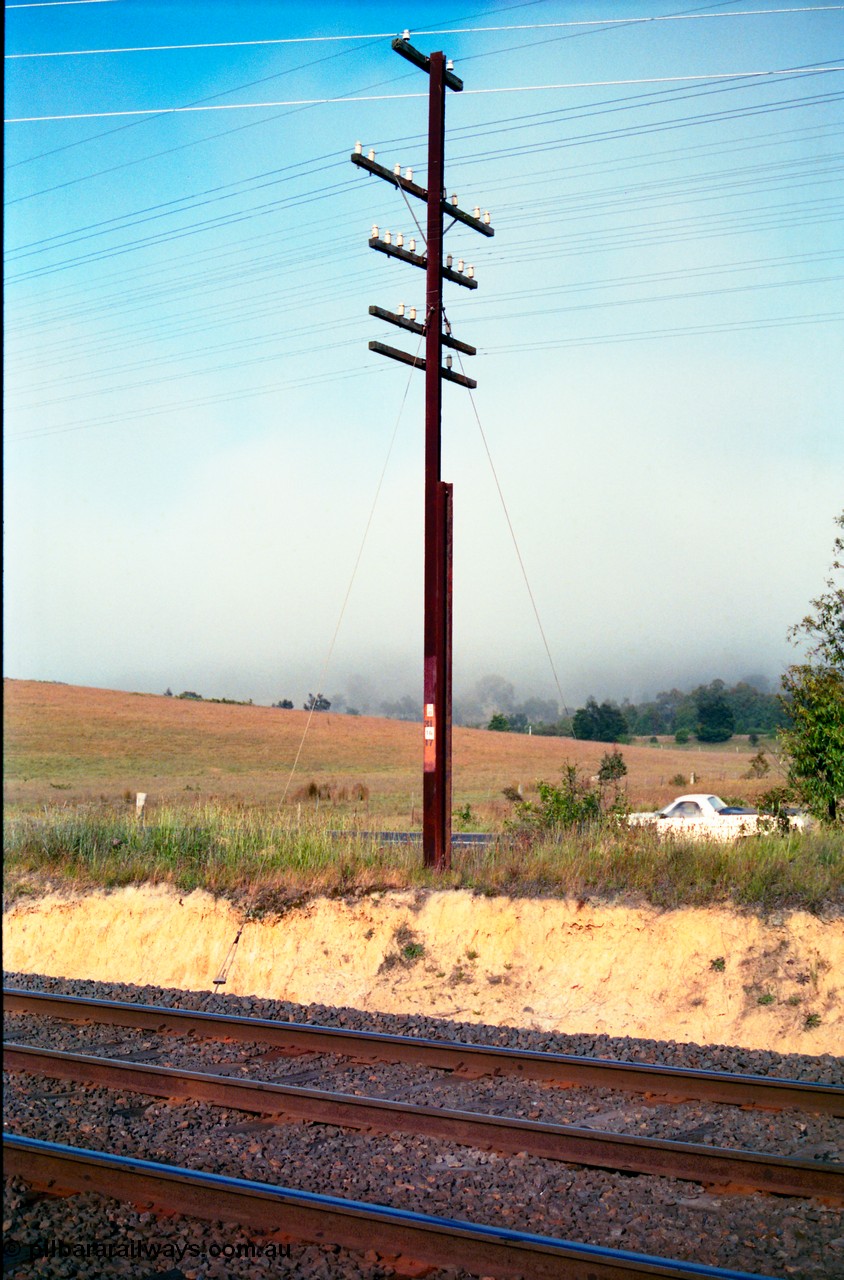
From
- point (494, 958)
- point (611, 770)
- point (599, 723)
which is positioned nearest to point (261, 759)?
point (599, 723)

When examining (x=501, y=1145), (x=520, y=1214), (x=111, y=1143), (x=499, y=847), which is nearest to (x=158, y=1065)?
(x=111, y=1143)

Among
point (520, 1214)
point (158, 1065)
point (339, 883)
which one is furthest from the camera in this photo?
point (339, 883)

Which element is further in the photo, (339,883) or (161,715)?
(161,715)

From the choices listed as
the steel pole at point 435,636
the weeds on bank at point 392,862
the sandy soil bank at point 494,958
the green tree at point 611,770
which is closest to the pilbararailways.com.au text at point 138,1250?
the sandy soil bank at point 494,958

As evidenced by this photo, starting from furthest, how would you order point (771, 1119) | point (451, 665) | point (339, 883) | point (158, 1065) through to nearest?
point (451, 665) < point (339, 883) < point (158, 1065) < point (771, 1119)

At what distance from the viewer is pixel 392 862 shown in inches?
580

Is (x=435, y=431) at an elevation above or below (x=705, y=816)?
above

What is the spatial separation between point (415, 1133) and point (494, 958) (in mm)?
5763

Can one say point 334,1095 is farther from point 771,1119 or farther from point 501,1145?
point 771,1119

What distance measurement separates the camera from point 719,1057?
9.18 m

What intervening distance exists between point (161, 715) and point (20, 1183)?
238 ft

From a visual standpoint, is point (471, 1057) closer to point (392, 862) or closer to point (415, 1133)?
point (415, 1133)

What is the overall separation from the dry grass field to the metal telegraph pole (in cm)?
1352

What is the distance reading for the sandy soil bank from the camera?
11273 mm
